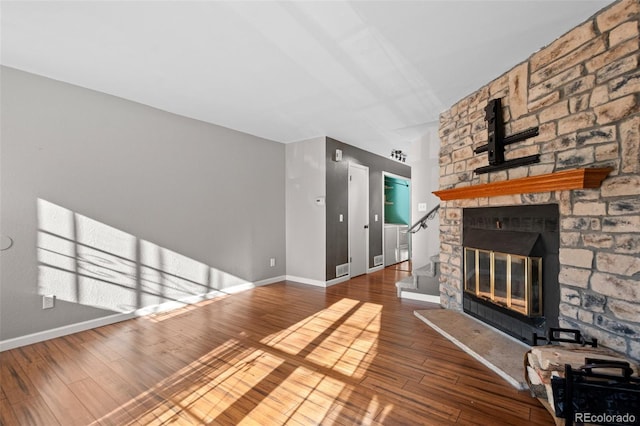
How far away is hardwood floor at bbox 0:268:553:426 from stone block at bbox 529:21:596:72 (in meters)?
2.44

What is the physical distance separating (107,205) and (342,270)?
3.55 metres

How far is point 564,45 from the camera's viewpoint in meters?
2.18

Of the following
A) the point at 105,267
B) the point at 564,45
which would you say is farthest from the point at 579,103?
the point at 105,267

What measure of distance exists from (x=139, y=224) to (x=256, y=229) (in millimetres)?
1754

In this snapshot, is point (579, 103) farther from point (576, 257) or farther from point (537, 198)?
point (576, 257)

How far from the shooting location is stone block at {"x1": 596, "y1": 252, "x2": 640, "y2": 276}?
69.3 inches

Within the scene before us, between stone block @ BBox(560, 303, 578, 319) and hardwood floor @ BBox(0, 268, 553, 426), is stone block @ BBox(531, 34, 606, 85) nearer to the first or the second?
stone block @ BBox(560, 303, 578, 319)

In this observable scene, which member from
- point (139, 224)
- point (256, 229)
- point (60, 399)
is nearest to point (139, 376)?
point (60, 399)

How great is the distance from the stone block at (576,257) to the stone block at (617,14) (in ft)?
4.81

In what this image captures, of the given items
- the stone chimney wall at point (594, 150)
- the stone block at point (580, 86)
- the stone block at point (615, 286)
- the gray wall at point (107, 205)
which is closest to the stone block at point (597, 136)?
the stone chimney wall at point (594, 150)

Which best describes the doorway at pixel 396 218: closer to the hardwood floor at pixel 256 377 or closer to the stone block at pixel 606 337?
the hardwood floor at pixel 256 377

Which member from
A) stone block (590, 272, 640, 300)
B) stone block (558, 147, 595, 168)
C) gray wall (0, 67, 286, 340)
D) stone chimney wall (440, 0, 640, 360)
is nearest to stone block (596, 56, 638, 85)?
stone chimney wall (440, 0, 640, 360)

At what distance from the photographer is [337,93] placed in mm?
3193

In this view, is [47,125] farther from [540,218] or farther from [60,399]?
[540,218]
